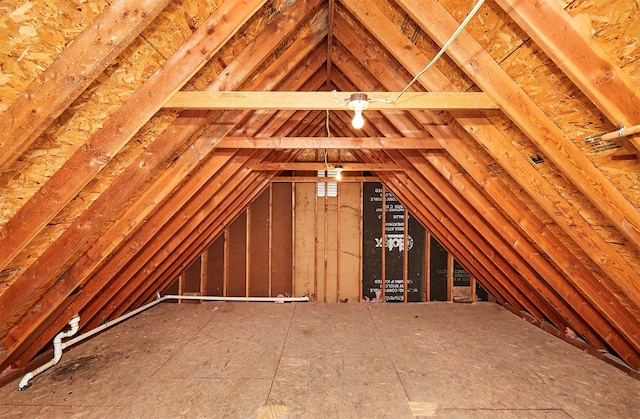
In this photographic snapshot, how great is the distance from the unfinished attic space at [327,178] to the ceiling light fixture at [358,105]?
3 centimetres

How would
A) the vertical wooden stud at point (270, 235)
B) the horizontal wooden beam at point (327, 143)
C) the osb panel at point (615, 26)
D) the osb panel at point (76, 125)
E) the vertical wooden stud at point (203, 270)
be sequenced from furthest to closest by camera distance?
the vertical wooden stud at point (270, 235) < the vertical wooden stud at point (203, 270) < the horizontal wooden beam at point (327, 143) < the osb panel at point (76, 125) < the osb panel at point (615, 26)

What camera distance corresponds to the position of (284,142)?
3.03m

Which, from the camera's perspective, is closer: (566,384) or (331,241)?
(566,384)

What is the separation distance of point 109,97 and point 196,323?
3973 mm

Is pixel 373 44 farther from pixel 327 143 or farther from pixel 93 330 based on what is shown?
pixel 93 330

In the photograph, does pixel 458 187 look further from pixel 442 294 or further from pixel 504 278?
pixel 442 294

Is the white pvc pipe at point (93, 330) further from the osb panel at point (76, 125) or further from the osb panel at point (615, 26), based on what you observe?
the osb panel at point (615, 26)

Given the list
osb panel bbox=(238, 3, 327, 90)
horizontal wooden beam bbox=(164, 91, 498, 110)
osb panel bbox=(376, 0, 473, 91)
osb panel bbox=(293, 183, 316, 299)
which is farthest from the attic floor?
osb panel bbox=(238, 3, 327, 90)

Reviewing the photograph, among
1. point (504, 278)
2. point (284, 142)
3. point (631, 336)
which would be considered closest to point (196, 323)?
point (284, 142)

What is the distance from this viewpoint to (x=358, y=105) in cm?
178

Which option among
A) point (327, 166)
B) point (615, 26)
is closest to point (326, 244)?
point (327, 166)

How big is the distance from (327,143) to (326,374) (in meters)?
2.59

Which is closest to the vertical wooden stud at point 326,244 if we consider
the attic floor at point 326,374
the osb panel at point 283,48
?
the attic floor at point 326,374

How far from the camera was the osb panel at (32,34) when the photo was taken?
3.99 feet
